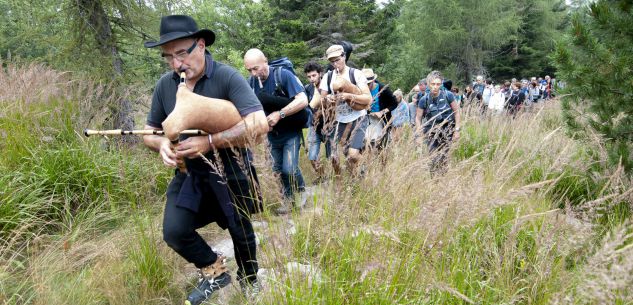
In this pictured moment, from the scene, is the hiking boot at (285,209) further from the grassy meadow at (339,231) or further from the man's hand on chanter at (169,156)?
the man's hand on chanter at (169,156)

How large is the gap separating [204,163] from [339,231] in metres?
1.00

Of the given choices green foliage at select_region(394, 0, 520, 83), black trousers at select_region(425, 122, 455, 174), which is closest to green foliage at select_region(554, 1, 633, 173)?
black trousers at select_region(425, 122, 455, 174)

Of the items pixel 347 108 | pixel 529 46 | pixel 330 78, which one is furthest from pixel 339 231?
pixel 529 46

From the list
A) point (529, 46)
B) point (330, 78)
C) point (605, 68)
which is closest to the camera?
point (605, 68)

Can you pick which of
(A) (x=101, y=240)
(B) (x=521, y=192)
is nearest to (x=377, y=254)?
(B) (x=521, y=192)

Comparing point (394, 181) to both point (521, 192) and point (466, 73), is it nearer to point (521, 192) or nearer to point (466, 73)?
point (521, 192)

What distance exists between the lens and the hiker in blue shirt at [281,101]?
4.17 meters

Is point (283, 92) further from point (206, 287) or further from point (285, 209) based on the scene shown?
point (285, 209)

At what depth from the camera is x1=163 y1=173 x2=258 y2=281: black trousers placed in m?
2.39

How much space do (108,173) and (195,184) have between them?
1.78 metres

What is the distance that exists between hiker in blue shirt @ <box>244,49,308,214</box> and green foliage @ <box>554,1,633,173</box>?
8.46ft

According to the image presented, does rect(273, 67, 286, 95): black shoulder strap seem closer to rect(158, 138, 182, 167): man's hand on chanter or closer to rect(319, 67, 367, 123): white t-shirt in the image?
rect(319, 67, 367, 123): white t-shirt

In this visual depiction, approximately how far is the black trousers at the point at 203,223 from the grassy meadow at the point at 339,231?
165mm

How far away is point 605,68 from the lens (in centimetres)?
325
